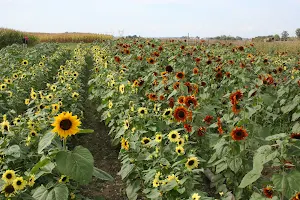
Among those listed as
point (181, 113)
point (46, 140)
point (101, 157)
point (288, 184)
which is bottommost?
point (101, 157)

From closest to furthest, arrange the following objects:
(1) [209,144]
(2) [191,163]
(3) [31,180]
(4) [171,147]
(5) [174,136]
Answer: (3) [31,180] < (2) [191,163] < (5) [174,136] < (4) [171,147] < (1) [209,144]

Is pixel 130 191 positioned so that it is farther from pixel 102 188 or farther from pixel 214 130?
pixel 214 130

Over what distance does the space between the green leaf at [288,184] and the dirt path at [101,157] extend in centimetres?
167

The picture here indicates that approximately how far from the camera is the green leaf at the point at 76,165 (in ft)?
6.73

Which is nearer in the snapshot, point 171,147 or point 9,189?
point 9,189

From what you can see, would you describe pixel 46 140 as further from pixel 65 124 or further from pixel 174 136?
pixel 174 136

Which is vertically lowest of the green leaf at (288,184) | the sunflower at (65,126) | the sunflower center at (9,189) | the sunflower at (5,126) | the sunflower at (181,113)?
the sunflower center at (9,189)

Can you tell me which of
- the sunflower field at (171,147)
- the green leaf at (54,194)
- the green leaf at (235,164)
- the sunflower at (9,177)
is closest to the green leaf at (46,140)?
the sunflower field at (171,147)

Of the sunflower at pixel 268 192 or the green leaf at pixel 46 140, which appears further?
the sunflower at pixel 268 192

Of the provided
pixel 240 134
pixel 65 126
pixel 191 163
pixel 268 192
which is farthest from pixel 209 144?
pixel 65 126

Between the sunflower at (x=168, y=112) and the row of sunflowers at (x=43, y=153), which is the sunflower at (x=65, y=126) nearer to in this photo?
the row of sunflowers at (x=43, y=153)

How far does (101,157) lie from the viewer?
5.16m

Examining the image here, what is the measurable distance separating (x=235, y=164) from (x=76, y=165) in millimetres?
1704

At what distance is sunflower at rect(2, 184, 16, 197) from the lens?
2354 mm
